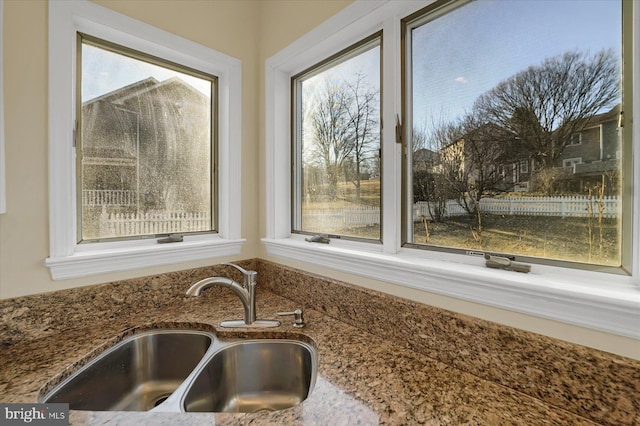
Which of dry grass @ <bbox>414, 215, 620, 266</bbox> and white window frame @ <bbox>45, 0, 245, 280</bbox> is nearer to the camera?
dry grass @ <bbox>414, 215, 620, 266</bbox>

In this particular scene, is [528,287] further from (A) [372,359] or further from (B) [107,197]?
(B) [107,197]

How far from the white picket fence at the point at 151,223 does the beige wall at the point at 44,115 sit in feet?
0.70

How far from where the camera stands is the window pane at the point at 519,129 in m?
0.75

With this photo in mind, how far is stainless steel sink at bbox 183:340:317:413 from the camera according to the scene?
1060mm

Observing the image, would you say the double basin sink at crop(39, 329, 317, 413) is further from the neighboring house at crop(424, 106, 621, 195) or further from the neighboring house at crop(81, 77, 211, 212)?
the neighboring house at crop(424, 106, 621, 195)

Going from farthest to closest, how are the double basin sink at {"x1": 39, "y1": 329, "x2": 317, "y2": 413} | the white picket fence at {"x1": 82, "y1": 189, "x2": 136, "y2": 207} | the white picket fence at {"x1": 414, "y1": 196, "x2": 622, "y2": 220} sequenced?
1. the white picket fence at {"x1": 82, "y1": 189, "x2": 136, "y2": 207}
2. the double basin sink at {"x1": 39, "y1": 329, "x2": 317, "y2": 413}
3. the white picket fence at {"x1": 414, "y1": 196, "x2": 622, "y2": 220}

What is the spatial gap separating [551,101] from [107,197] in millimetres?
1763

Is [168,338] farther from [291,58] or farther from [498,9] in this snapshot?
[498,9]

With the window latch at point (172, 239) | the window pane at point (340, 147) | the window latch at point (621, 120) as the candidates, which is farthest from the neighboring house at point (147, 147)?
the window latch at point (621, 120)

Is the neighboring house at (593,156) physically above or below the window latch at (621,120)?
below

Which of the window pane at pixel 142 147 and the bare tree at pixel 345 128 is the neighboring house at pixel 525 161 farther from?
the window pane at pixel 142 147

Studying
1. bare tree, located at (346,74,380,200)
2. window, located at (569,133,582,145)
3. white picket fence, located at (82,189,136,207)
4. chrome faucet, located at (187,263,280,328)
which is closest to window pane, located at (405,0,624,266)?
window, located at (569,133,582,145)

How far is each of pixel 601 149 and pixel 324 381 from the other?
100 centimetres

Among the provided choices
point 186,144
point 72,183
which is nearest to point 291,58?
point 186,144
